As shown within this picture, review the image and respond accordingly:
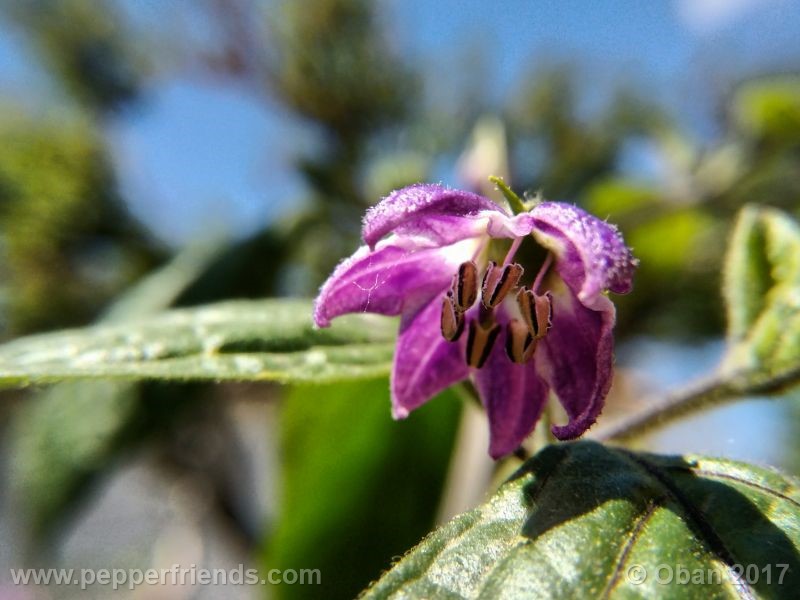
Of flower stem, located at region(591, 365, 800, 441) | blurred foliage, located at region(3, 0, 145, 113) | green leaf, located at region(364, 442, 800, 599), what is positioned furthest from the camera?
blurred foliage, located at region(3, 0, 145, 113)

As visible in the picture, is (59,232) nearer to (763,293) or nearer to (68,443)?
(68,443)

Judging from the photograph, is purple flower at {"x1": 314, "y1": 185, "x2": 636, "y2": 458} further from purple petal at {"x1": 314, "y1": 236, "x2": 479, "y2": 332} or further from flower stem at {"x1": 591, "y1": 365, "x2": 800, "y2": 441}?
flower stem at {"x1": 591, "y1": 365, "x2": 800, "y2": 441}

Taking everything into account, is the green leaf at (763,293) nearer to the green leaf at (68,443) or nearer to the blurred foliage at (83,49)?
the green leaf at (68,443)

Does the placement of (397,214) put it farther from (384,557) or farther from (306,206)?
(306,206)

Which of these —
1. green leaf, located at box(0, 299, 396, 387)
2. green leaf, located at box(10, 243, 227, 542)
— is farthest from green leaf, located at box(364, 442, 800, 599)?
green leaf, located at box(10, 243, 227, 542)

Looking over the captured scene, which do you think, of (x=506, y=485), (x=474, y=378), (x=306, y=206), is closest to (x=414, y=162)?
(x=306, y=206)

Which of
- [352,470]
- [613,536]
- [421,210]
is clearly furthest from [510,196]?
[352,470]
